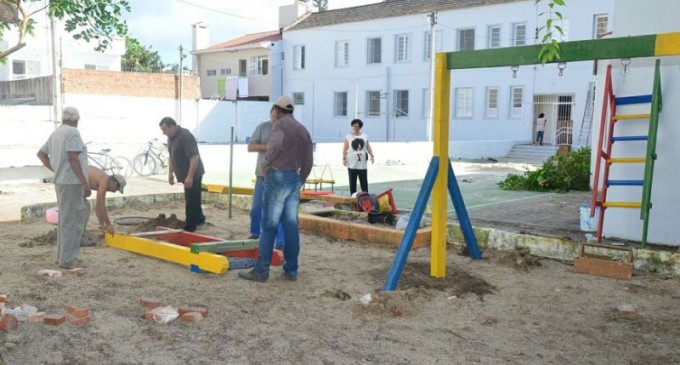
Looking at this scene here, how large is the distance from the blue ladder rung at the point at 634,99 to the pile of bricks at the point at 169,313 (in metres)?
5.75

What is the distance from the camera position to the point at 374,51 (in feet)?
124

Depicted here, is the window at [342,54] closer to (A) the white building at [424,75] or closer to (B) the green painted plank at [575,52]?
(A) the white building at [424,75]

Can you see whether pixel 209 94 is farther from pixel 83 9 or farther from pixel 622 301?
pixel 622 301

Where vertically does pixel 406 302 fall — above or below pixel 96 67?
below

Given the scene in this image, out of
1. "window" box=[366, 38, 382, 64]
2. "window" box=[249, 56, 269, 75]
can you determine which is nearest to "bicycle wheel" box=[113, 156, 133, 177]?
"window" box=[366, 38, 382, 64]

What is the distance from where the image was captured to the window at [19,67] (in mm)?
35031

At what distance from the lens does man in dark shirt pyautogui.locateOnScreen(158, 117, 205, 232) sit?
852 cm

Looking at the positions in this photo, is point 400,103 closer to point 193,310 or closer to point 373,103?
point 373,103

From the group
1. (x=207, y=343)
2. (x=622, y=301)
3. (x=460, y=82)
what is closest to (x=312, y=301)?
(x=207, y=343)

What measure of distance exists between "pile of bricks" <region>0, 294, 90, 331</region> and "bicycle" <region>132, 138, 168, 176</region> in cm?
1402

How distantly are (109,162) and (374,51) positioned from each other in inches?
902

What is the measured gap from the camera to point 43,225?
9523 mm

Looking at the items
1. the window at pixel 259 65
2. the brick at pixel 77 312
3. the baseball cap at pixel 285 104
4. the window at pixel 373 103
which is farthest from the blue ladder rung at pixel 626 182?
the window at pixel 259 65

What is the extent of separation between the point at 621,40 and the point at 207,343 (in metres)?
4.19
